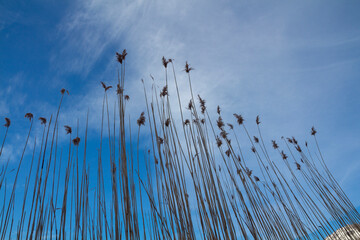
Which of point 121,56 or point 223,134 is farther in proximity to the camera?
point 223,134

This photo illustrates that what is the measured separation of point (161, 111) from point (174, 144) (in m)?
0.32

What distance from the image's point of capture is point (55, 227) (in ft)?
4.99

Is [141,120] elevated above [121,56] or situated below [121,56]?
below

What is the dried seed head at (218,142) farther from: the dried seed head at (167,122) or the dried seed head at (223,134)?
the dried seed head at (167,122)

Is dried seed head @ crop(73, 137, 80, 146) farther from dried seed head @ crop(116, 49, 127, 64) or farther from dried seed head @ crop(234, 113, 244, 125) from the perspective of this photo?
dried seed head @ crop(234, 113, 244, 125)

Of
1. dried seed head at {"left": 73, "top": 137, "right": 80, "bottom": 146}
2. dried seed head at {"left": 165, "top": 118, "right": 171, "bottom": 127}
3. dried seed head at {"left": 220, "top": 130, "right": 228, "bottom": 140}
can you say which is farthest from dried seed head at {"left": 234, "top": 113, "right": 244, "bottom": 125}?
dried seed head at {"left": 73, "top": 137, "right": 80, "bottom": 146}

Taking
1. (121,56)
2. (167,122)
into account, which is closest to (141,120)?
(167,122)

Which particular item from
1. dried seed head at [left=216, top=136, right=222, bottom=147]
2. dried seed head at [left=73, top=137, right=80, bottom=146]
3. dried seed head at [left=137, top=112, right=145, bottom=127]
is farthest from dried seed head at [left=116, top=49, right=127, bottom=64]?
dried seed head at [left=216, top=136, right=222, bottom=147]

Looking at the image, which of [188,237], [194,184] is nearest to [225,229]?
[188,237]

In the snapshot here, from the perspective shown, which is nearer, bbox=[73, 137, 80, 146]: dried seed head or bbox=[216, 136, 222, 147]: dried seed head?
bbox=[73, 137, 80, 146]: dried seed head

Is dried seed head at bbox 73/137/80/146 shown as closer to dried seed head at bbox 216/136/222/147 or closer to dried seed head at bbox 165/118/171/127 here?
dried seed head at bbox 165/118/171/127

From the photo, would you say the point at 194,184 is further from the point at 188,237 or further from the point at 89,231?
the point at 89,231

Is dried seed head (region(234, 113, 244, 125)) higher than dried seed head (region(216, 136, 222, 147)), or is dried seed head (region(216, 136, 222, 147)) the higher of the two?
dried seed head (region(234, 113, 244, 125))

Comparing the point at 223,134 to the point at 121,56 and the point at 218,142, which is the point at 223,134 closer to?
the point at 218,142
